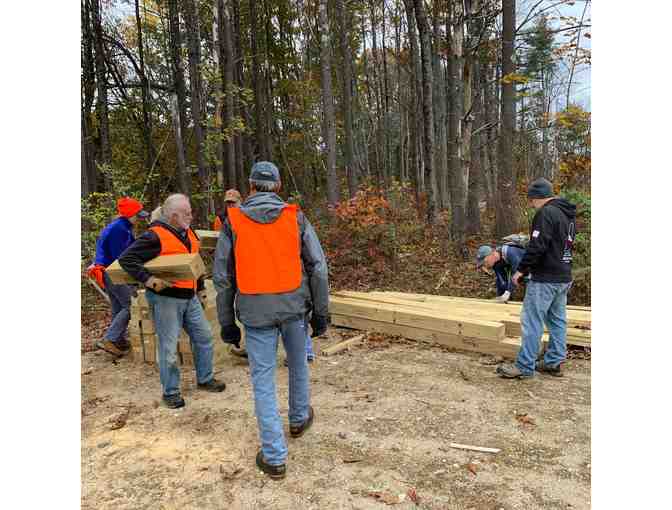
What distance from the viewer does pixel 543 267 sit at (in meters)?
4.89

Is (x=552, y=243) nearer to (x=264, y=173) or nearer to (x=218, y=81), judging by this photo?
(x=264, y=173)

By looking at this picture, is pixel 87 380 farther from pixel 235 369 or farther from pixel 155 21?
pixel 155 21

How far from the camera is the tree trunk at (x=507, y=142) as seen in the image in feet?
35.2

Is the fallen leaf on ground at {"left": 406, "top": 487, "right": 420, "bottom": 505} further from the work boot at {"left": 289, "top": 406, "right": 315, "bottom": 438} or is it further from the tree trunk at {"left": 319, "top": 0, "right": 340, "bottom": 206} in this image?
the tree trunk at {"left": 319, "top": 0, "right": 340, "bottom": 206}

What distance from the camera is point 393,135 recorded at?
34094 mm

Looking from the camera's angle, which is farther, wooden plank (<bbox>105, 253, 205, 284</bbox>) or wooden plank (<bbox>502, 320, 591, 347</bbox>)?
wooden plank (<bbox>502, 320, 591, 347</bbox>)

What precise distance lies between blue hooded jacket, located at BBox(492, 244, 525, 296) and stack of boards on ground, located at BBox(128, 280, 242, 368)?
4.37m

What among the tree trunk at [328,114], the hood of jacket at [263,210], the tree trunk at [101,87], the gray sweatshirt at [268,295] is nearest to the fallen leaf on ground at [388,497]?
the gray sweatshirt at [268,295]

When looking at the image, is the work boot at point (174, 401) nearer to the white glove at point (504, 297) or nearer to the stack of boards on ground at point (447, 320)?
the stack of boards on ground at point (447, 320)

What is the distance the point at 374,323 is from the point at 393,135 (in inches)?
1150

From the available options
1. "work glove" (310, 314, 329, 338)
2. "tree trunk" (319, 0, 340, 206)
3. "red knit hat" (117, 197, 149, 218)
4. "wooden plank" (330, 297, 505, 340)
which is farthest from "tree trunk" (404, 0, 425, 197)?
"work glove" (310, 314, 329, 338)

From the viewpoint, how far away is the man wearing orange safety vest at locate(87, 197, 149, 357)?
5.81 m

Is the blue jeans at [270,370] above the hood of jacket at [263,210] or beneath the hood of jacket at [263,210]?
beneath

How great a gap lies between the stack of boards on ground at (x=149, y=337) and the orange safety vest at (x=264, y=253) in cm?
271
